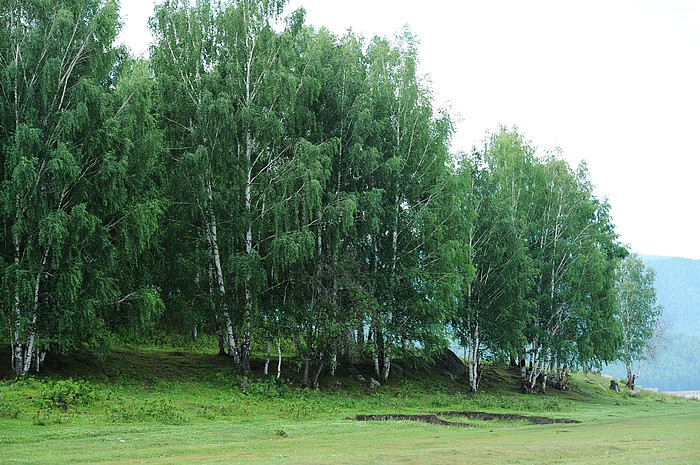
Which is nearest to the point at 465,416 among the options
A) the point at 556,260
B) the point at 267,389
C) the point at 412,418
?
the point at 412,418

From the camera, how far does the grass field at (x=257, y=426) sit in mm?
14922

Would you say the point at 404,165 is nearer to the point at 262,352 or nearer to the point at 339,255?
the point at 339,255

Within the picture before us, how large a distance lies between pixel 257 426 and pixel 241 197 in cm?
1389

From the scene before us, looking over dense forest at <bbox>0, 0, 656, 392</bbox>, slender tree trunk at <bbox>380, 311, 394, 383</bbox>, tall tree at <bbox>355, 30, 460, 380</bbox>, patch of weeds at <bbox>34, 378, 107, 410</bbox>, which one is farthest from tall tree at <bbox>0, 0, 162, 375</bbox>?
slender tree trunk at <bbox>380, 311, 394, 383</bbox>

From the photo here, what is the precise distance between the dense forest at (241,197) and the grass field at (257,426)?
2175 mm

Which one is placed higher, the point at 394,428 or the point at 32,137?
the point at 32,137

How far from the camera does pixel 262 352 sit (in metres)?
41.9

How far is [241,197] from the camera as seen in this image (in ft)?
109

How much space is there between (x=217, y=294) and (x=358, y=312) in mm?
6728

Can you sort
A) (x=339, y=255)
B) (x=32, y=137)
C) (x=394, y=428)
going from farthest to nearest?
(x=339, y=255) → (x=32, y=137) → (x=394, y=428)

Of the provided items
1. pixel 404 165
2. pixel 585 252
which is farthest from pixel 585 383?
pixel 404 165

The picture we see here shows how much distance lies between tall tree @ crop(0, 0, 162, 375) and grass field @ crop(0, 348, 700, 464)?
2967 millimetres

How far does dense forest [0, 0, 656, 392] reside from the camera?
28.0 metres

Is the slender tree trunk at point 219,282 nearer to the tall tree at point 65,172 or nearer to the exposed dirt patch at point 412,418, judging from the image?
the tall tree at point 65,172
